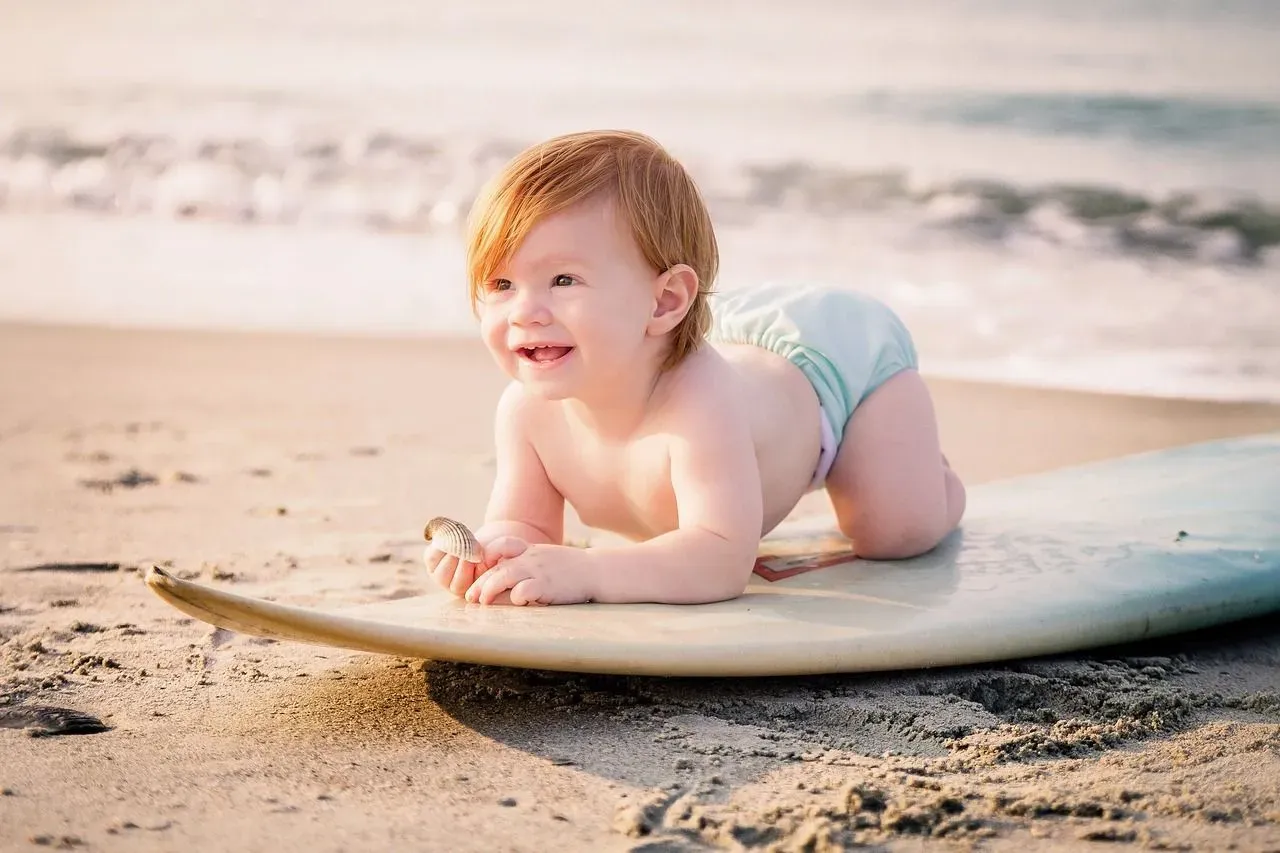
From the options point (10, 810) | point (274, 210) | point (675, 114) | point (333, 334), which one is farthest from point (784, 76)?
point (10, 810)

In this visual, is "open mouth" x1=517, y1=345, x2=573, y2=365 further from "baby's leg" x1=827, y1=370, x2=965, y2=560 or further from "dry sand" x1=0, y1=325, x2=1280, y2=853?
"baby's leg" x1=827, y1=370, x2=965, y2=560

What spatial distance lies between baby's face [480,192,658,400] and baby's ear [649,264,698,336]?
0.03 meters

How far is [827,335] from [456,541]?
95 cm

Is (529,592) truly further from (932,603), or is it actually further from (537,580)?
(932,603)

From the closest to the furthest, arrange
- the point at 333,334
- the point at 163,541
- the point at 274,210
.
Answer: the point at 163,541
the point at 333,334
the point at 274,210

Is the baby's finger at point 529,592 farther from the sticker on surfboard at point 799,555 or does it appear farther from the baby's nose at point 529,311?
the sticker on surfboard at point 799,555

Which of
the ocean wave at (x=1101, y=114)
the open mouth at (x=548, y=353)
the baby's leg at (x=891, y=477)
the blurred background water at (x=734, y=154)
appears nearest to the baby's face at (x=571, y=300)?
the open mouth at (x=548, y=353)

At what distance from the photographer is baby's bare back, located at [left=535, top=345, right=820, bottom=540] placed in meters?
2.53

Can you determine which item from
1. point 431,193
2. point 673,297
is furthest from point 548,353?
point 431,193

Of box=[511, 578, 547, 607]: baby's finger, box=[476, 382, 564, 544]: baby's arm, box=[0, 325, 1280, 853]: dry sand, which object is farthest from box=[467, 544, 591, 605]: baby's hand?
box=[476, 382, 564, 544]: baby's arm

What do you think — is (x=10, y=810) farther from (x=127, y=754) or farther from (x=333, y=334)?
(x=333, y=334)

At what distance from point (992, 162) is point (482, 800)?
7870 mm

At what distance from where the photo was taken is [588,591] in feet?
7.90

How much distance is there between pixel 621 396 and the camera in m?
2.50
